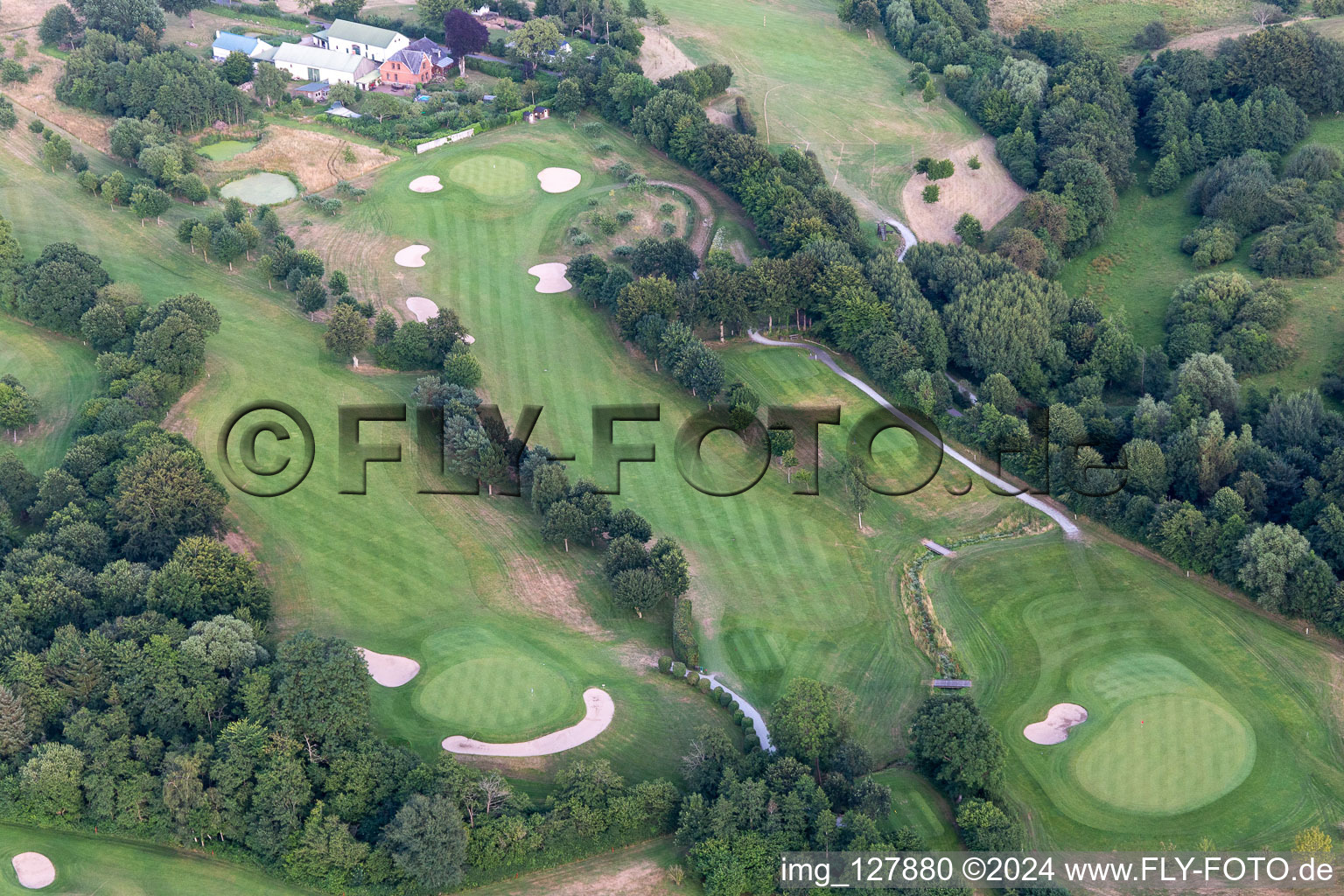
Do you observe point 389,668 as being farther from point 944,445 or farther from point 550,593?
point 944,445

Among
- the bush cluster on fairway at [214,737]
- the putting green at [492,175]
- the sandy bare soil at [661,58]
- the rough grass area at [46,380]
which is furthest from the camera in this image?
the sandy bare soil at [661,58]

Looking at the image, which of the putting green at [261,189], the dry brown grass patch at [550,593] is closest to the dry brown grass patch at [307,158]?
the putting green at [261,189]

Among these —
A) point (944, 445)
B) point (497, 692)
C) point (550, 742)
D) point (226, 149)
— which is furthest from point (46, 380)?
point (944, 445)

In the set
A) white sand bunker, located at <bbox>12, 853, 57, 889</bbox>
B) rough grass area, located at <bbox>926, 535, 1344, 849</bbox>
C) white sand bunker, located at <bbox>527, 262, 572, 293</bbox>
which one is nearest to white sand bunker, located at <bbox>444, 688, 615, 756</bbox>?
white sand bunker, located at <bbox>12, 853, 57, 889</bbox>

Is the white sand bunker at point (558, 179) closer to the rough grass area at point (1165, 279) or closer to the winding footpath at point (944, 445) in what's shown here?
the winding footpath at point (944, 445)

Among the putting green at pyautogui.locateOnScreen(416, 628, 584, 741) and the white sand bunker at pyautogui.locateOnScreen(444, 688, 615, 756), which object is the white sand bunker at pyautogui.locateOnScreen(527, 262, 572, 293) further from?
the white sand bunker at pyautogui.locateOnScreen(444, 688, 615, 756)
